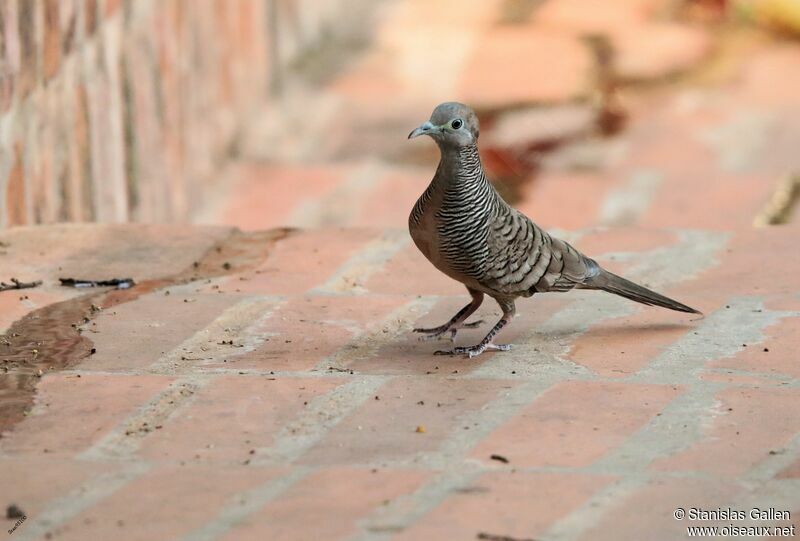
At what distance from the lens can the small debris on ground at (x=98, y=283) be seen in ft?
14.9

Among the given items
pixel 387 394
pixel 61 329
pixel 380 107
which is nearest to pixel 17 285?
pixel 61 329

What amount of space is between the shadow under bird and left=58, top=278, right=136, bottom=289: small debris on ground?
1.10m

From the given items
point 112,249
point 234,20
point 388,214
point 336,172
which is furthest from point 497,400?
point 234,20

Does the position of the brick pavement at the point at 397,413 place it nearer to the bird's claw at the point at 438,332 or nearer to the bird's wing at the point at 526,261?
the bird's claw at the point at 438,332

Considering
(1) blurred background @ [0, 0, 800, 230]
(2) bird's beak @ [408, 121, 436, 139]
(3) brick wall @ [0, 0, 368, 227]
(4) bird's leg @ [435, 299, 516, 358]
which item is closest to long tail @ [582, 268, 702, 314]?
(4) bird's leg @ [435, 299, 516, 358]

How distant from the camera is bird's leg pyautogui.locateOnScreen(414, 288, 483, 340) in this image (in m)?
4.11

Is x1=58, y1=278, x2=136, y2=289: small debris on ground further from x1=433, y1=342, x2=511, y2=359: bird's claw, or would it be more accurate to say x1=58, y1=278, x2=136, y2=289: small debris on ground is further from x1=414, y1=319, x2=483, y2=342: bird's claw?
x1=433, y1=342, x2=511, y2=359: bird's claw

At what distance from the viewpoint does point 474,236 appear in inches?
153

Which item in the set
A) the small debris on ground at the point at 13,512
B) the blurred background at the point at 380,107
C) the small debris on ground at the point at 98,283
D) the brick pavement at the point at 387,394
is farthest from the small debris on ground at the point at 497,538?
the blurred background at the point at 380,107

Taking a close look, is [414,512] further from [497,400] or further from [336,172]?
[336,172]

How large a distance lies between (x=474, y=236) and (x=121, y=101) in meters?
3.00

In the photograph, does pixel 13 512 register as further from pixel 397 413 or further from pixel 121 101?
pixel 121 101

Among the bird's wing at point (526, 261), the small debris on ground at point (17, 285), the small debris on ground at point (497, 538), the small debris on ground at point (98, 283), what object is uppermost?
the bird's wing at point (526, 261)

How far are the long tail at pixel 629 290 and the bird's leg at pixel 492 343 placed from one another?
252mm
